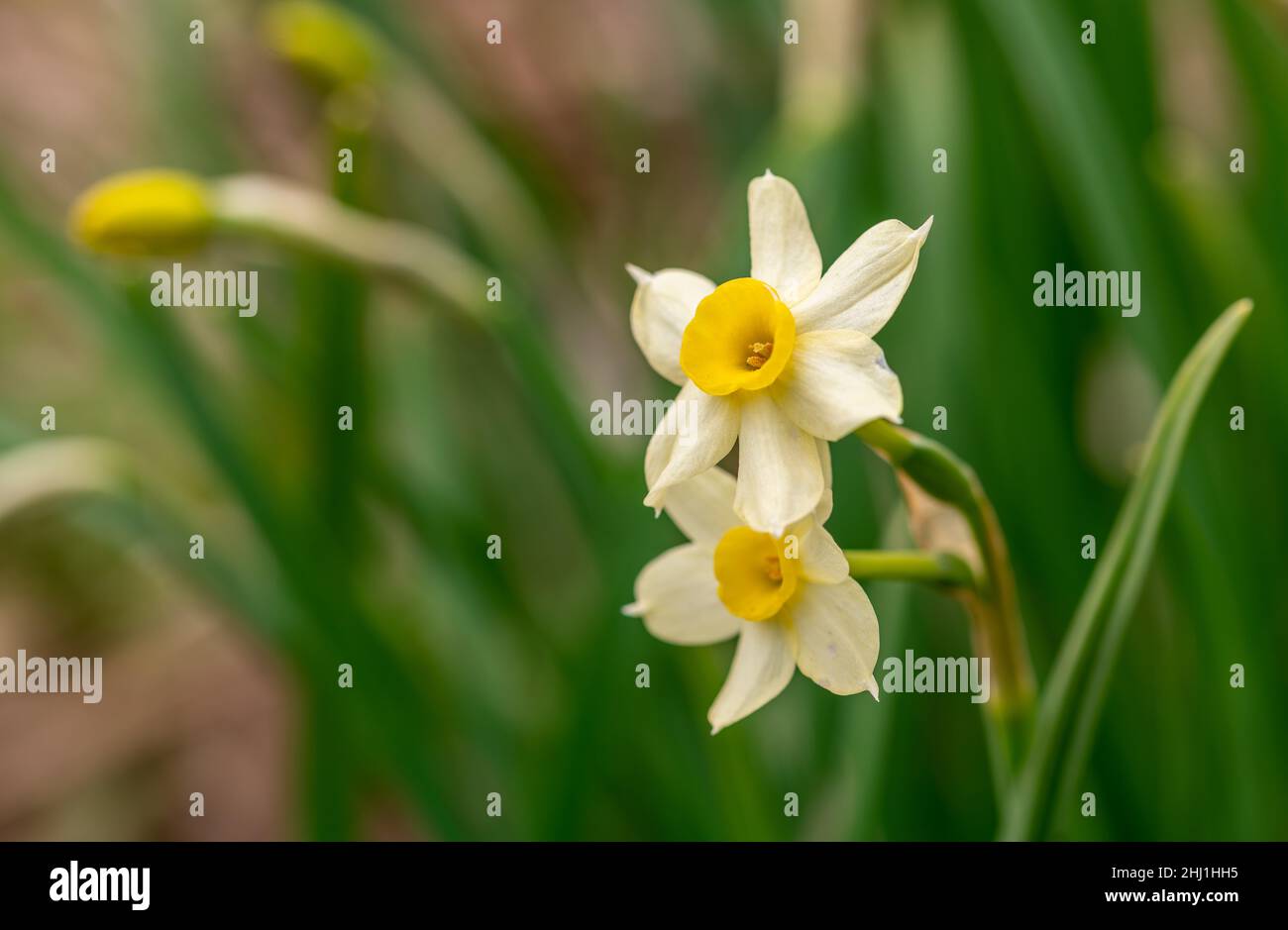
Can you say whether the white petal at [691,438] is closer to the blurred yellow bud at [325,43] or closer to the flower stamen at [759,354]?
the flower stamen at [759,354]

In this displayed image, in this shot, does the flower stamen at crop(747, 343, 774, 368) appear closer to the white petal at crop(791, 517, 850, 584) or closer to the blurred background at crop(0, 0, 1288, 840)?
the white petal at crop(791, 517, 850, 584)

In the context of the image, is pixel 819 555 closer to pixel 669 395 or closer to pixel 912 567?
pixel 912 567

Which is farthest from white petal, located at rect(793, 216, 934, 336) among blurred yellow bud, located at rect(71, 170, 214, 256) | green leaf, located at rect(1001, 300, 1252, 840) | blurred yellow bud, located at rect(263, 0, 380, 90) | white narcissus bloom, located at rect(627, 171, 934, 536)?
blurred yellow bud, located at rect(263, 0, 380, 90)

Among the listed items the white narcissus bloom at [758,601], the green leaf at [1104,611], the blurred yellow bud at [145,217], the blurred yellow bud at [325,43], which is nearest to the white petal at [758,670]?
the white narcissus bloom at [758,601]

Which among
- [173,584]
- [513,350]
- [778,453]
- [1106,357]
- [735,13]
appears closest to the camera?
[778,453]

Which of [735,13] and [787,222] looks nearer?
[787,222]

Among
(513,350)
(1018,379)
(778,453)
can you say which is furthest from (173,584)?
(778,453)
